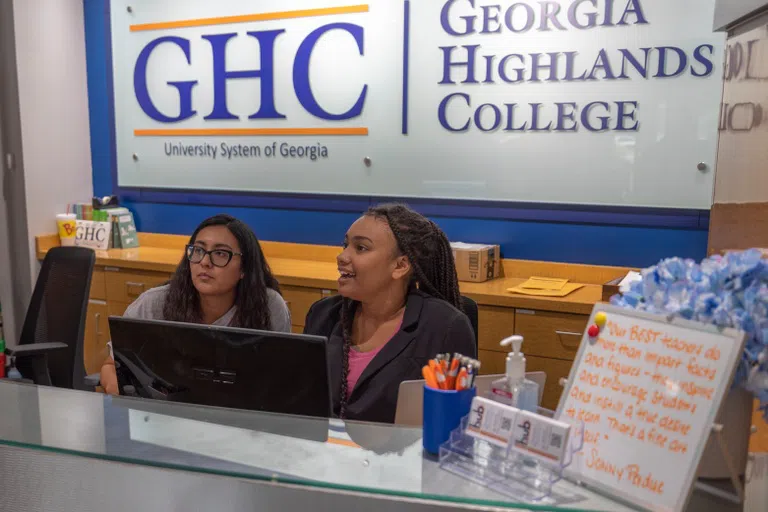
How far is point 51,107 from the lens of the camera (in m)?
4.90

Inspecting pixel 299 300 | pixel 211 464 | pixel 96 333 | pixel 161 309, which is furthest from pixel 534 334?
pixel 96 333

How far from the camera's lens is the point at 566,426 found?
1.01m

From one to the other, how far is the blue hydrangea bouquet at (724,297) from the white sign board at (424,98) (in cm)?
278

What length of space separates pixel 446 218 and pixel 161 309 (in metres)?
2.05

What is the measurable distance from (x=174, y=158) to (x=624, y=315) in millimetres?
4310

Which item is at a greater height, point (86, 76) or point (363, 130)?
point (86, 76)

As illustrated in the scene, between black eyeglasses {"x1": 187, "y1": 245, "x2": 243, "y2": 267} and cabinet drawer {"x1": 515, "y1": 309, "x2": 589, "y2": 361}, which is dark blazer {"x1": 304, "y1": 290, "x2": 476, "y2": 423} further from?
cabinet drawer {"x1": 515, "y1": 309, "x2": 589, "y2": 361}

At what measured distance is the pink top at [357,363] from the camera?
6.61ft

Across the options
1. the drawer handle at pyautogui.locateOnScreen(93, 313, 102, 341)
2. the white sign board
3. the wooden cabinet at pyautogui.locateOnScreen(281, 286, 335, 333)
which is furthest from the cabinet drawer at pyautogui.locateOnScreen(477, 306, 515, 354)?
the drawer handle at pyautogui.locateOnScreen(93, 313, 102, 341)

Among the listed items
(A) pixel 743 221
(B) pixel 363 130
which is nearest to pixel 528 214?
(B) pixel 363 130

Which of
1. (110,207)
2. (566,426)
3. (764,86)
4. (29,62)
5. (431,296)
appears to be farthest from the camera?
(110,207)

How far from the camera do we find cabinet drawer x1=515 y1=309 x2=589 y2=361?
338 centimetres

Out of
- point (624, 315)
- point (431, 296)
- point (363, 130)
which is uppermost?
point (363, 130)

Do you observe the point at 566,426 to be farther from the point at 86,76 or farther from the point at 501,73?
the point at 86,76
